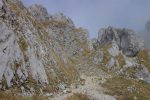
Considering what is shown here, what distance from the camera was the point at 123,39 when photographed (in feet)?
621

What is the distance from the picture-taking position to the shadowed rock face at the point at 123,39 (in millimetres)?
180250

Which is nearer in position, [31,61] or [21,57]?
[21,57]

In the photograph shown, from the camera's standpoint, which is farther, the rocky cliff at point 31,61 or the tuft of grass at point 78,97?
the tuft of grass at point 78,97

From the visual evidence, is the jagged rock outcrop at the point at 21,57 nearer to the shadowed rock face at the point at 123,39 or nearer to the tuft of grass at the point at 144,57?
the tuft of grass at the point at 144,57

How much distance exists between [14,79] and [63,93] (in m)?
14.4

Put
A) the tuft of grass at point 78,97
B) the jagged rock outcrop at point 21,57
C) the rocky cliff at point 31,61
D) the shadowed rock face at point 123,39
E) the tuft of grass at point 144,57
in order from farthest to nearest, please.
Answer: the shadowed rock face at point 123,39 → the tuft of grass at point 144,57 → the tuft of grass at point 78,97 → the rocky cliff at point 31,61 → the jagged rock outcrop at point 21,57

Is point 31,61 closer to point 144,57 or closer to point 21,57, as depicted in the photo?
point 21,57

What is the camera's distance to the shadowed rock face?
180 meters

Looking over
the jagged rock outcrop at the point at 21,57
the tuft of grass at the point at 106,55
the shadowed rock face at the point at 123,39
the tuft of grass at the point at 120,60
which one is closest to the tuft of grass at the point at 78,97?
the jagged rock outcrop at the point at 21,57

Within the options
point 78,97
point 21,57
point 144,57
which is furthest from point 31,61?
point 144,57

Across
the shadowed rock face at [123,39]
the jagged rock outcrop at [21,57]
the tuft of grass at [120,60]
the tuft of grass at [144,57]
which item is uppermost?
the shadowed rock face at [123,39]

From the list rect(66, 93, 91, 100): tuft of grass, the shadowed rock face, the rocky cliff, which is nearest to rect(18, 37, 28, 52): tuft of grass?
the rocky cliff

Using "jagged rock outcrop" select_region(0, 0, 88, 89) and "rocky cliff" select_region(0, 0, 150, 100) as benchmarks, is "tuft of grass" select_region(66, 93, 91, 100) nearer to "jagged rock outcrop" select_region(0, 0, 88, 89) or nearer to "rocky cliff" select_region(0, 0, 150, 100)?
"rocky cliff" select_region(0, 0, 150, 100)

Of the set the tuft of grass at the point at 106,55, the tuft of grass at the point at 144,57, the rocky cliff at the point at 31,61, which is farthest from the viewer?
the tuft of grass at the point at 144,57
